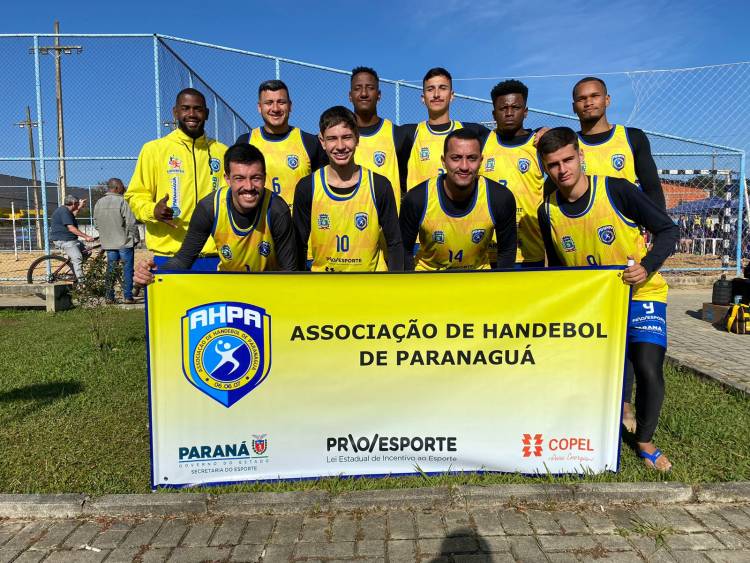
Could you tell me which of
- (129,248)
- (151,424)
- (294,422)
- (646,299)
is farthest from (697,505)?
(129,248)

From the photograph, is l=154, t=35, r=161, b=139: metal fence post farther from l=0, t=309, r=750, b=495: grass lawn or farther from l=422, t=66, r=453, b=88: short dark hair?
l=422, t=66, r=453, b=88: short dark hair

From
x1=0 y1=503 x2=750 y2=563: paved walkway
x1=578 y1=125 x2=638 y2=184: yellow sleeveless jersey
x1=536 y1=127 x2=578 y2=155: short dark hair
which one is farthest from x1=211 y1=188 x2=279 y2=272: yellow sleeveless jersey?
x1=578 y1=125 x2=638 y2=184: yellow sleeveless jersey

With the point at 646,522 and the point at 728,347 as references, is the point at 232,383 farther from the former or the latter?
the point at 728,347

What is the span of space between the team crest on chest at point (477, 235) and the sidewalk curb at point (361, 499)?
157cm

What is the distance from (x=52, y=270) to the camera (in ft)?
39.6

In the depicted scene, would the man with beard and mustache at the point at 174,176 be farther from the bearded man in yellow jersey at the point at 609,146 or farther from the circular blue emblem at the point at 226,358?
the bearded man in yellow jersey at the point at 609,146

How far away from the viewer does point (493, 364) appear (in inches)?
125

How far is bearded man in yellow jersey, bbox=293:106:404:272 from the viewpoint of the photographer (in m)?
3.67

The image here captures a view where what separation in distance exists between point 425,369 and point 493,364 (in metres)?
0.39

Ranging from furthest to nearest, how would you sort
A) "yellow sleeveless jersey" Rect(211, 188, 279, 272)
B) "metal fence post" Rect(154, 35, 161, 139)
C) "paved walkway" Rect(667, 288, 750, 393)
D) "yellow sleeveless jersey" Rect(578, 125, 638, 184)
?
"metal fence post" Rect(154, 35, 161, 139) → "paved walkway" Rect(667, 288, 750, 393) → "yellow sleeveless jersey" Rect(578, 125, 638, 184) → "yellow sleeveless jersey" Rect(211, 188, 279, 272)

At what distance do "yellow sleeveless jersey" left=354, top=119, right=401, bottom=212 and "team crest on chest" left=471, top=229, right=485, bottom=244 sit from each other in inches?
40.4

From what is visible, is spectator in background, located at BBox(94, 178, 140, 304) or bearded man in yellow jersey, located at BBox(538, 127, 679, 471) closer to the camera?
bearded man in yellow jersey, located at BBox(538, 127, 679, 471)

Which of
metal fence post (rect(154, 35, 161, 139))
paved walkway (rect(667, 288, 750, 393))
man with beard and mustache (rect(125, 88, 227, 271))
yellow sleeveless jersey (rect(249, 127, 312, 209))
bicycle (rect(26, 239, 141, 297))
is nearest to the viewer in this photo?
yellow sleeveless jersey (rect(249, 127, 312, 209))

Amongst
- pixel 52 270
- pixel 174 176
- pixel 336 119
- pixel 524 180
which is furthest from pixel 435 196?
pixel 52 270
